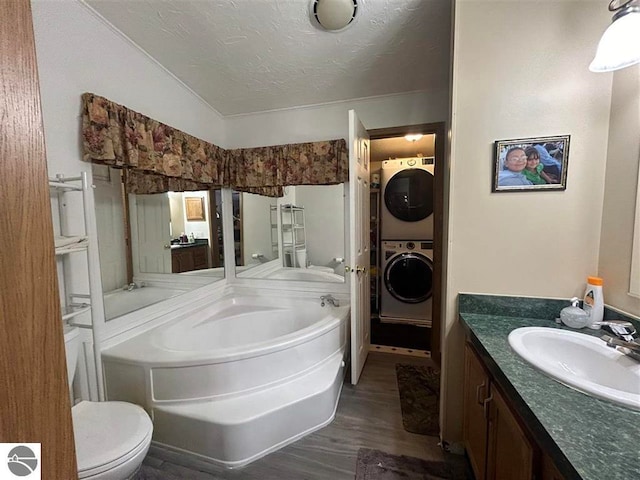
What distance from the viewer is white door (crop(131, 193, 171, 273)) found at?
76.9 inches

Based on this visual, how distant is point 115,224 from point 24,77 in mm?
1606

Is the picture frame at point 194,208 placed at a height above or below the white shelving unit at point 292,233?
above

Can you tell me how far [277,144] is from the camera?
8.55 feet

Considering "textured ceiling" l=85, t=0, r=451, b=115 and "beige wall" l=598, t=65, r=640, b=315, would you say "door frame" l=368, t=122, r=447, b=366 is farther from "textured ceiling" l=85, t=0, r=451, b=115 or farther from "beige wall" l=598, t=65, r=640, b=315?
"beige wall" l=598, t=65, r=640, b=315

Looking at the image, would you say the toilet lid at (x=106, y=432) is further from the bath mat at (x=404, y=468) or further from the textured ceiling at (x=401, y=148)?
the textured ceiling at (x=401, y=148)

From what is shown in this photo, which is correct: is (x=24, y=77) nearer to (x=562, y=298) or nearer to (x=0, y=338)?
(x=0, y=338)

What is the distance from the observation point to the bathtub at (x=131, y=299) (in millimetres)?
1672

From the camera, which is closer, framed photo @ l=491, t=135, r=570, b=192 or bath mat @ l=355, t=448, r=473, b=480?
framed photo @ l=491, t=135, r=570, b=192

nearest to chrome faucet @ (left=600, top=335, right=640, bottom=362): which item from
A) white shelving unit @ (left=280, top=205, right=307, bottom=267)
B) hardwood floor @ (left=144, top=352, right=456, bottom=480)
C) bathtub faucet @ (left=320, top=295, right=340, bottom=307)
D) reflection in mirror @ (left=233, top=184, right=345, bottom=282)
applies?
hardwood floor @ (left=144, top=352, right=456, bottom=480)

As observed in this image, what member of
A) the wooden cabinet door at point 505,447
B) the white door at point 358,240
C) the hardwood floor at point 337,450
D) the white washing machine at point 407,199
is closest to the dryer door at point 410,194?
the white washing machine at point 407,199

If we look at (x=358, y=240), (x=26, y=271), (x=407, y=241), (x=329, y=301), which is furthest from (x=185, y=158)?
(x=407, y=241)

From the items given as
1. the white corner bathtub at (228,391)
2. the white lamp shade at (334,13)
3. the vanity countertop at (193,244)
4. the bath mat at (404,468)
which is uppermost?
the white lamp shade at (334,13)

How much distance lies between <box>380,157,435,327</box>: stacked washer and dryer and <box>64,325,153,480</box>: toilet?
9.29 ft

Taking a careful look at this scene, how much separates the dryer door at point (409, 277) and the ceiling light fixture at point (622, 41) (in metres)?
2.45
